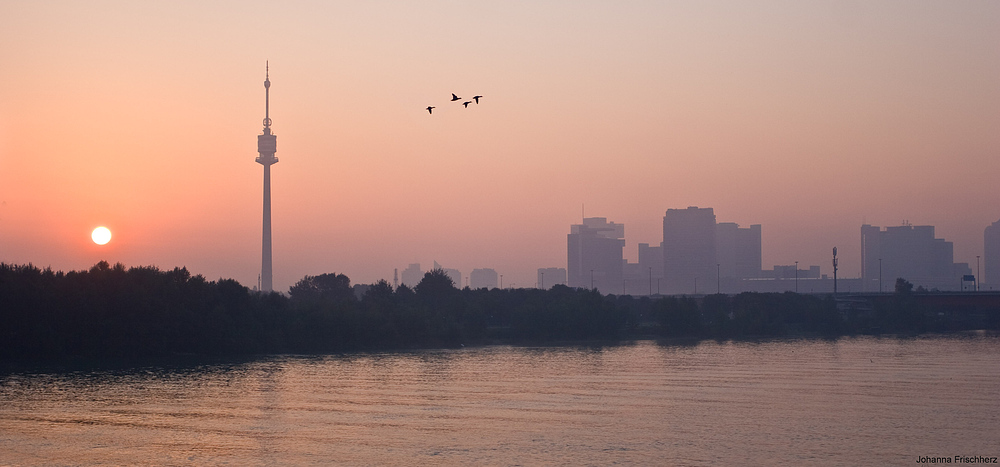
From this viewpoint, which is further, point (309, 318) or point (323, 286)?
point (323, 286)

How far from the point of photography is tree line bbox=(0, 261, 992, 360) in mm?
81188

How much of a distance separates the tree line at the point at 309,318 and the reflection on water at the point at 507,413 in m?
10.2

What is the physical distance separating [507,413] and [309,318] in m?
54.2

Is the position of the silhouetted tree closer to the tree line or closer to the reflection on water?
the tree line

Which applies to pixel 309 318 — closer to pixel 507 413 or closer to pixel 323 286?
pixel 507 413

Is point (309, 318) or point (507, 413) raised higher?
point (309, 318)

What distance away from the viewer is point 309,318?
10062 centimetres

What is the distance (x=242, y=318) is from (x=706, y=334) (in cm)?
6549

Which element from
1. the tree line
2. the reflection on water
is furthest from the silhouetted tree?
the reflection on water

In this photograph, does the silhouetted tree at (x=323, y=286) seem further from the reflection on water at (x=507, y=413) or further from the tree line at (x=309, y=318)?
the reflection on water at (x=507, y=413)

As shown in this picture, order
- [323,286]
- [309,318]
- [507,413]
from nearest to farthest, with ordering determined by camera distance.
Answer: [507,413]
[309,318]
[323,286]

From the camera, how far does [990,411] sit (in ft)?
170

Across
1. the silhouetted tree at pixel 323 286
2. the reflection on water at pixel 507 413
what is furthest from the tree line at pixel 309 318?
the silhouetted tree at pixel 323 286

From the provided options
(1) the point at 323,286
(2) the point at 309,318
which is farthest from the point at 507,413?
(1) the point at 323,286
